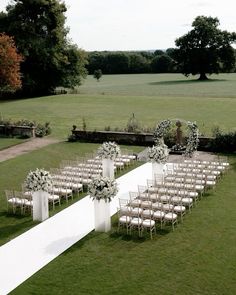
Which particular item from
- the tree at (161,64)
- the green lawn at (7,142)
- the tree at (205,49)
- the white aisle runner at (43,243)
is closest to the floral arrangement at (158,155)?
the white aisle runner at (43,243)

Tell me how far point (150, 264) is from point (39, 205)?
556 centimetres

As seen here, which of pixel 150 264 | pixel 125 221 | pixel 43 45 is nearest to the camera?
pixel 150 264

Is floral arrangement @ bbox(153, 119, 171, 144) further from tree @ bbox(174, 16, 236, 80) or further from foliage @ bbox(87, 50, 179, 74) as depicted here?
foliage @ bbox(87, 50, 179, 74)

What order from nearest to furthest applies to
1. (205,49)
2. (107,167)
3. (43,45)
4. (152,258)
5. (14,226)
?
(152,258) < (14,226) < (107,167) < (43,45) < (205,49)

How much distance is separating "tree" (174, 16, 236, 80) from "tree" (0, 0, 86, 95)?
33776mm

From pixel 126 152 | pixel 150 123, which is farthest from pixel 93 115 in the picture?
pixel 126 152

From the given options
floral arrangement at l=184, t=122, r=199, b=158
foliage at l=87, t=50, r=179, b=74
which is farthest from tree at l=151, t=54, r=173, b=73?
floral arrangement at l=184, t=122, r=199, b=158

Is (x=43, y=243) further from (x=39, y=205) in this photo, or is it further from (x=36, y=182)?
(x=36, y=182)

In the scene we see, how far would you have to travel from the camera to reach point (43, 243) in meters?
15.4

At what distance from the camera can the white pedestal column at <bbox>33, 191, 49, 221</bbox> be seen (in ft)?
57.2

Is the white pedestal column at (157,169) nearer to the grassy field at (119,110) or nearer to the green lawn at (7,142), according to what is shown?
the green lawn at (7,142)

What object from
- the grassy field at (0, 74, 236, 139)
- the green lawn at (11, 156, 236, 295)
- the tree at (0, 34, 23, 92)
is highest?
the tree at (0, 34, 23, 92)

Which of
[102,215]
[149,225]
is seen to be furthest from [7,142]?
[149,225]

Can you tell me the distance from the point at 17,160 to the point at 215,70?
72.6 metres
